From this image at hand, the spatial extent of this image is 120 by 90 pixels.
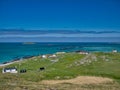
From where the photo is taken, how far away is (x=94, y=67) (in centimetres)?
7538

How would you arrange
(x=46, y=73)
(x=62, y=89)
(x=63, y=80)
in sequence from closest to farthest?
(x=62, y=89)
(x=63, y=80)
(x=46, y=73)

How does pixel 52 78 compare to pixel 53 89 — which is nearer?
pixel 53 89

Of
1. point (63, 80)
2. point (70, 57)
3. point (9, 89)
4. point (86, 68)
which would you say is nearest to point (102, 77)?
point (63, 80)

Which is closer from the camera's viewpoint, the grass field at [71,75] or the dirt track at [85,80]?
the grass field at [71,75]

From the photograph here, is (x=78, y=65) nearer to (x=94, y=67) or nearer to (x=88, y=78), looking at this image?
(x=94, y=67)

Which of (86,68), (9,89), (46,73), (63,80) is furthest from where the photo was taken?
(86,68)

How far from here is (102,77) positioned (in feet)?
203

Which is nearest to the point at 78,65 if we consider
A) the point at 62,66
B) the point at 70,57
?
the point at 62,66

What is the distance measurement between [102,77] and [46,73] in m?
10.6

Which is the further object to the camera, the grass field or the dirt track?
the dirt track

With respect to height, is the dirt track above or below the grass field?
below

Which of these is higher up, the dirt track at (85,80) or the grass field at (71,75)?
the grass field at (71,75)

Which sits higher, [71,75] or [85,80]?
[71,75]

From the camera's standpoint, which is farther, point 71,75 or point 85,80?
point 71,75
